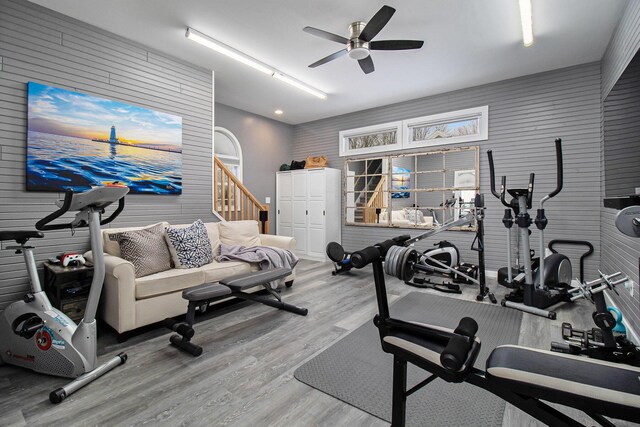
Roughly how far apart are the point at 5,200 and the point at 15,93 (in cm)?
104

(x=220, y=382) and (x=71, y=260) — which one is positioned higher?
(x=71, y=260)

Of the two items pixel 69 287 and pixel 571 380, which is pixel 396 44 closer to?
pixel 571 380

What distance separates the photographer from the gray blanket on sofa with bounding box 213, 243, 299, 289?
12.2 ft

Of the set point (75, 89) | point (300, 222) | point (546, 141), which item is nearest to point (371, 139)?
point (300, 222)

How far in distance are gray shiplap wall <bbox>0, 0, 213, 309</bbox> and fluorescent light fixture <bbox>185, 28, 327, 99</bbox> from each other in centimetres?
76

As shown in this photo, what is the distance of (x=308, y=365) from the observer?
221 cm

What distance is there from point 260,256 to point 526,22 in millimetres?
3976

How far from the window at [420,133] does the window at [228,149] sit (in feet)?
7.42

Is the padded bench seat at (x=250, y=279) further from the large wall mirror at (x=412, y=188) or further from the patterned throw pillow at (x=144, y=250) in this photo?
the large wall mirror at (x=412, y=188)

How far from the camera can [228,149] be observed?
6090 mm

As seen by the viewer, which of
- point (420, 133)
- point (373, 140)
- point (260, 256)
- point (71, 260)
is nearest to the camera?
point (71, 260)

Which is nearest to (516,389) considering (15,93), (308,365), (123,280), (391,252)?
(391,252)

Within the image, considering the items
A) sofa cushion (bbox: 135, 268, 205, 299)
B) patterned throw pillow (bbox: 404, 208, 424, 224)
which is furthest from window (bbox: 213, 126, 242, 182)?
patterned throw pillow (bbox: 404, 208, 424, 224)

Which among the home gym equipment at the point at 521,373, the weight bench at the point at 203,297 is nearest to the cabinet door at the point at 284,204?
the weight bench at the point at 203,297
